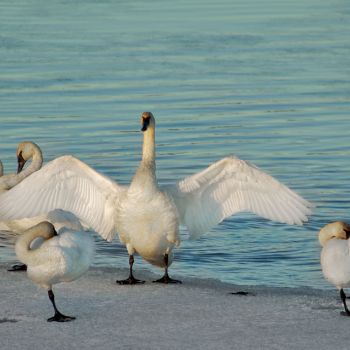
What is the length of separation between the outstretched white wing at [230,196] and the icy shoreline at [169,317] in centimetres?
73

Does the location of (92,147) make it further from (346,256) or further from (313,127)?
(346,256)

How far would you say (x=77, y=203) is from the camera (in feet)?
31.7

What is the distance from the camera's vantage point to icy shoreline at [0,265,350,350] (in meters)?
6.92

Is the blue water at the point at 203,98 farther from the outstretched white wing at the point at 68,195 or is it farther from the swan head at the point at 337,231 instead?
the swan head at the point at 337,231

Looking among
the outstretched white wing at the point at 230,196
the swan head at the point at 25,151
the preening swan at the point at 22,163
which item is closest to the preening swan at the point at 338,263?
the outstretched white wing at the point at 230,196

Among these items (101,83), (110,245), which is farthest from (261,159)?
(101,83)

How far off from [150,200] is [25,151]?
387 centimetres

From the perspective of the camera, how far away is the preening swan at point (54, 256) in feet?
25.1

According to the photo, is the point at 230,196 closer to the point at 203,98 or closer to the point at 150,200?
the point at 150,200

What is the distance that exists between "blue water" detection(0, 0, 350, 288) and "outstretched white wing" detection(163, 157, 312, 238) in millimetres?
534

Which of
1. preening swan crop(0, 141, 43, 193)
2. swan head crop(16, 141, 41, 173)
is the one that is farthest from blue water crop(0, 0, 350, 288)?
swan head crop(16, 141, 41, 173)

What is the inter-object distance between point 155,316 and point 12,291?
130 centimetres

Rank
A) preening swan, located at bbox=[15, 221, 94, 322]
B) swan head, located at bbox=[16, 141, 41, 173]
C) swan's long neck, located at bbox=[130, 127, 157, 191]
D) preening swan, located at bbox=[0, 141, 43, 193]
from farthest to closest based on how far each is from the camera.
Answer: swan head, located at bbox=[16, 141, 41, 173]
preening swan, located at bbox=[0, 141, 43, 193]
swan's long neck, located at bbox=[130, 127, 157, 191]
preening swan, located at bbox=[15, 221, 94, 322]

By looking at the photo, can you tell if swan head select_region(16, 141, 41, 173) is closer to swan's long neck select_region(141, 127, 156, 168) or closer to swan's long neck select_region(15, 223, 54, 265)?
swan's long neck select_region(141, 127, 156, 168)
